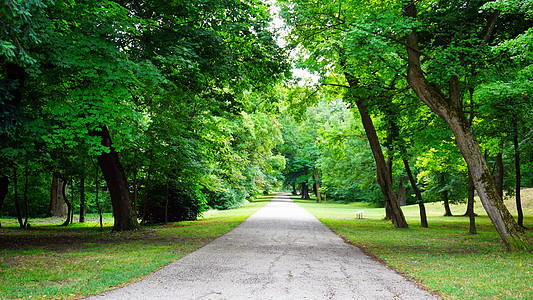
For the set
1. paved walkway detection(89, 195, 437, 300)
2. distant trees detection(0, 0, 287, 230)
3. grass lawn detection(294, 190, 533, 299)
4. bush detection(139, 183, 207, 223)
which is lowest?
grass lawn detection(294, 190, 533, 299)

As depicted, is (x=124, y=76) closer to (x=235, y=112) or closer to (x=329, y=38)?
(x=235, y=112)

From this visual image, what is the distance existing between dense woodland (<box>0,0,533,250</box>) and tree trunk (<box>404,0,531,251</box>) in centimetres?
4

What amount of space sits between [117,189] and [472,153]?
39.8 ft

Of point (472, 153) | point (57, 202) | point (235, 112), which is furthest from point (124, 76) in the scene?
point (57, 202)

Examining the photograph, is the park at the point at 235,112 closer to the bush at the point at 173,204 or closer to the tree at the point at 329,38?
the tree at the point at 329,38

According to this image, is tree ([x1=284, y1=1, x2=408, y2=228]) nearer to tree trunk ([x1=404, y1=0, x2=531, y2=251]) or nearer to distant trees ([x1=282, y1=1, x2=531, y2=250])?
distant trees ([x1=282, y1=1, x2=531, y2=250])

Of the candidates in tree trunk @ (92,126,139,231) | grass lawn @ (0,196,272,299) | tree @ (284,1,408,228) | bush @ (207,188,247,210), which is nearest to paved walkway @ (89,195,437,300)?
grass lawn @ (0,196,272,299)

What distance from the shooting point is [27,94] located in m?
10.5

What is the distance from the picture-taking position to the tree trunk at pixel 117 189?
1388 centimetres

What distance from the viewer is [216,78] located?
12.1 metres

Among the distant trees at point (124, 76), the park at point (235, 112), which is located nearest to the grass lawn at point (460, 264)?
the park at point (235, 112)

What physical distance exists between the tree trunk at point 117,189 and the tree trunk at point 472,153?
10808 mm

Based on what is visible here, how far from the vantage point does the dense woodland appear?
824 cm

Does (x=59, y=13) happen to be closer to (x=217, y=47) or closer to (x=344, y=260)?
(x=217, y=47)
